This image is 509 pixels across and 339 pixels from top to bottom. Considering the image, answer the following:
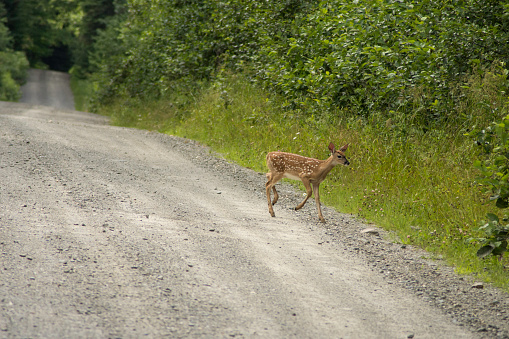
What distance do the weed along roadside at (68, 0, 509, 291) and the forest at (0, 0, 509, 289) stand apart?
0.11 feet

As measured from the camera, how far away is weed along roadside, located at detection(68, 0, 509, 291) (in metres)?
7.73

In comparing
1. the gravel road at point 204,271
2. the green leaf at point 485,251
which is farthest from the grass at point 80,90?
the green leaf at point 485,251

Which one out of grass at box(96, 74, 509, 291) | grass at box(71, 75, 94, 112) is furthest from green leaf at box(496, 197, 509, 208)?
grass at box(71, 75, 94, 112)

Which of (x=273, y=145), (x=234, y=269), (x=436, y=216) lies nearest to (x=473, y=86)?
(x=436, y=216)

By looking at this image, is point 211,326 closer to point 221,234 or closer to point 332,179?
point 221,234

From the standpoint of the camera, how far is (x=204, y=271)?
5566mm

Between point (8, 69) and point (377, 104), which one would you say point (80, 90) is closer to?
point (8, 69)

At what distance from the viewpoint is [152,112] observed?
21.0m

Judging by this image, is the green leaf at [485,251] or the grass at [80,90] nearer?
the green leaf at [485,251]

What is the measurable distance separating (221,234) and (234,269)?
1343 mm

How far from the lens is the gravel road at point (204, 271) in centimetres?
438

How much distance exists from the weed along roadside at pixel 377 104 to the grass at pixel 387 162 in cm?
3

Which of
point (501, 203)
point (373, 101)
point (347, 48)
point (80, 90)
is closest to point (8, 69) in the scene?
point (80, 90)

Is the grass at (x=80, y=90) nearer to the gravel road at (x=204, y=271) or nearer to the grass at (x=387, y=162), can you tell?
the grass at (x=387, y=162)
